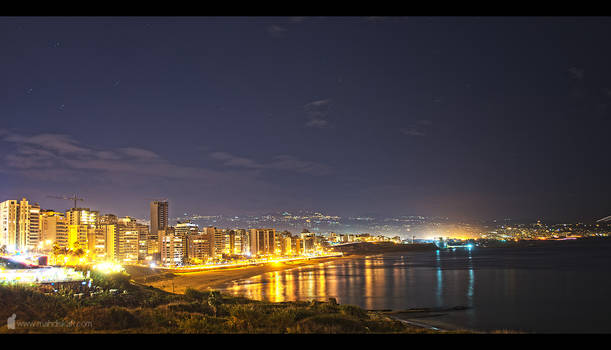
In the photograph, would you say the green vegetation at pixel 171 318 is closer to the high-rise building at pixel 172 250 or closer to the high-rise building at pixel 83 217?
the high-rise building at pixel 172 250

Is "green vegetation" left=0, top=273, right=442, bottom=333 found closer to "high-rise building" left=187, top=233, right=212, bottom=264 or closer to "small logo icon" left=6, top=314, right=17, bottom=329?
"small logo icon" left=6, top=314, right=17, bottom=329

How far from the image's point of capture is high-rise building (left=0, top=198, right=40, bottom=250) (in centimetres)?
6946

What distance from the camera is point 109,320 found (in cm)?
998

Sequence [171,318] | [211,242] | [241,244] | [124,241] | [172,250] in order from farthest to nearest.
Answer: [241,244], [211,242], [124,241], [172,250], [171,318]

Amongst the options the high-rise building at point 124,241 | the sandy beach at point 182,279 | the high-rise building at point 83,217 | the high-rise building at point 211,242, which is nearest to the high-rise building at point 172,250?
the high-rise building at point 124,241

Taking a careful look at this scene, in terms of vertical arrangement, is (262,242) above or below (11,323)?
below

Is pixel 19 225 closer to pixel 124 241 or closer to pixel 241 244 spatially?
pixel 124 241

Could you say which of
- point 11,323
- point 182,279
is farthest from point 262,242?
point 11,323

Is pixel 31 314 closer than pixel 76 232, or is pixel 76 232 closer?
pixel 31 314

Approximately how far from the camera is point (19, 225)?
235 feet

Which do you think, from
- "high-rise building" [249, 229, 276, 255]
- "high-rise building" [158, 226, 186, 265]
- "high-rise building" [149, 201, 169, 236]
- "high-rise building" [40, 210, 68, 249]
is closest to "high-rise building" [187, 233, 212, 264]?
"high-rise building" [158, 226, 186, 265]
